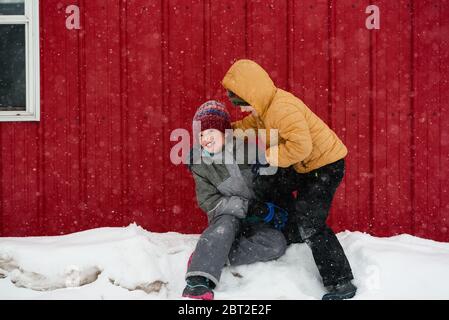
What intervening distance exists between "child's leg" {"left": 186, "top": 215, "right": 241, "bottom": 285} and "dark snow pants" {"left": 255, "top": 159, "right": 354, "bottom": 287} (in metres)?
0.41

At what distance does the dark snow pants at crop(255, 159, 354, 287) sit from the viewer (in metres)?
3.08

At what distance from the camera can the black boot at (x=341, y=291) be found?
119 inches

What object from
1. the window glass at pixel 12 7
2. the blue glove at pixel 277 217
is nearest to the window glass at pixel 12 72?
the window glass at pixel 12 7

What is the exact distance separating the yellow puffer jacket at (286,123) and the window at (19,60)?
1.87 meters

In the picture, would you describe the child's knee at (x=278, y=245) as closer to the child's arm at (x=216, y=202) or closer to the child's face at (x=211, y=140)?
the child's arm at (x=216, y=202)

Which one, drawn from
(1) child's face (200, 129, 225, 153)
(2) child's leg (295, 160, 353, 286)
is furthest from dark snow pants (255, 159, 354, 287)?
(1) child's face (200, 129, 225, 153)

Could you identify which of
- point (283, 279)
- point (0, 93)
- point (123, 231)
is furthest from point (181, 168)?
point (0, 93)

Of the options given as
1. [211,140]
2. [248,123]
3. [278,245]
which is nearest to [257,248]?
[278,245]

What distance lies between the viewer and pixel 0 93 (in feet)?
13.4

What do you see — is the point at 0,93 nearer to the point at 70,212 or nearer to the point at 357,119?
the point at 70,212

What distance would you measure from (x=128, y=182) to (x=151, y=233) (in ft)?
1.63

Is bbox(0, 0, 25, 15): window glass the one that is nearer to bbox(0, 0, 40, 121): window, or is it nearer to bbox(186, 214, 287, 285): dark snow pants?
bbox(0, 0, 40, 121): window

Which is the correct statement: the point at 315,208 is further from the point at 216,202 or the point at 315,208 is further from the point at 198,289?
the point at 198,289

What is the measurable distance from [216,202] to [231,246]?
0.34 m
